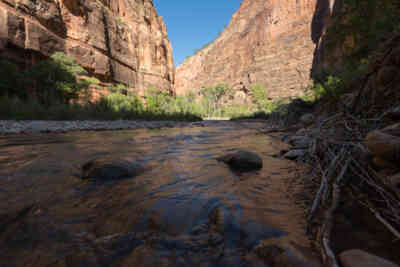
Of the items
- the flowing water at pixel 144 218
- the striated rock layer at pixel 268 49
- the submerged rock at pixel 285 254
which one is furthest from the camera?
the striated rock layer at pixel 268 49

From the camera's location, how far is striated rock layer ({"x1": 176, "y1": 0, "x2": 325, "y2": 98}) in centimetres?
4119

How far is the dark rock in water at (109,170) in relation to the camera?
7.02 feet

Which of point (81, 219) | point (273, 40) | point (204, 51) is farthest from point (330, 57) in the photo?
point (204, 51)

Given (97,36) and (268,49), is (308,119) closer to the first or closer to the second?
(97,36)

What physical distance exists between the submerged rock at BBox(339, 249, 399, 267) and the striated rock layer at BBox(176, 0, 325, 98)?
4280 centimetres

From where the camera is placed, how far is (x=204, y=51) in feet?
235

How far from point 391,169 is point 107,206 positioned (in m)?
2.25

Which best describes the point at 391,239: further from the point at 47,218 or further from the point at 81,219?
the point at 47,218

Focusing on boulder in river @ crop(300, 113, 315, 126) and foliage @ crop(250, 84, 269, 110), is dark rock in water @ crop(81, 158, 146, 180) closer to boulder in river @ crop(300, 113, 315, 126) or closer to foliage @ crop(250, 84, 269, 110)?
boulder in river @ crop(300, 113, 315, 126)

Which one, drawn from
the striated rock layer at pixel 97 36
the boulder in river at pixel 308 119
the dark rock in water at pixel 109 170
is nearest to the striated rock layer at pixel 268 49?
the striated rock layer at pixel 97 36

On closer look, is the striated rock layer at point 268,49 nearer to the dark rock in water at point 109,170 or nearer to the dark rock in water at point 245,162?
the dark rock in water at point 245,162

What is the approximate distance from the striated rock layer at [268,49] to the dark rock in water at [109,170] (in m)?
42.4

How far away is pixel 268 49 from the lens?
46.8 m

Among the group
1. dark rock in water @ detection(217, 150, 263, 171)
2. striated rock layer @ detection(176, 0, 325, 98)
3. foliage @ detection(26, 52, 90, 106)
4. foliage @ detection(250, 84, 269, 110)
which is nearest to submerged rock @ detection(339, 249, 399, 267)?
dark rock in water @ detection(217, 150, 263, 171)
